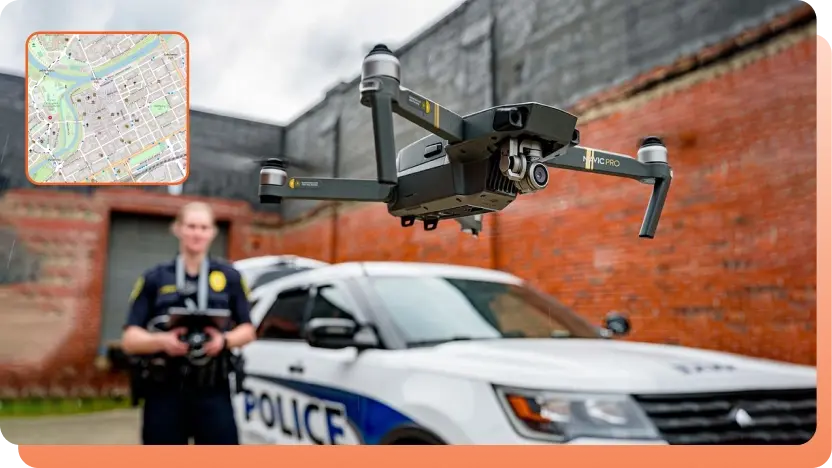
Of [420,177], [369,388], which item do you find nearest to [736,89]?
[420,177]

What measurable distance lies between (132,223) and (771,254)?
1810 mm

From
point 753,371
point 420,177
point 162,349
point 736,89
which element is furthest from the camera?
point 736,89

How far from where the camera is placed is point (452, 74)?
7.27 feet

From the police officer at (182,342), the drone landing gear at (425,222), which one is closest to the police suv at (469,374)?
the police officer at (182,342)

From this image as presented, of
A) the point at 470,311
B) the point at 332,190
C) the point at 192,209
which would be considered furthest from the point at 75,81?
the point at 470,311

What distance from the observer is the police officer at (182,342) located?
1851mm

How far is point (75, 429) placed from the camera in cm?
202

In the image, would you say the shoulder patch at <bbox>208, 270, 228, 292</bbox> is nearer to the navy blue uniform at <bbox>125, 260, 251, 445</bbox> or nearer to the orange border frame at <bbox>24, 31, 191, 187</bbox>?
the navy blue uniform at <bbox>125, 260, 251, 445</bbox>

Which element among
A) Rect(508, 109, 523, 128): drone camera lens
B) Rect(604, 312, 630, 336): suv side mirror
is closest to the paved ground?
Rect(508, 109, 523, 128): drone camera lens

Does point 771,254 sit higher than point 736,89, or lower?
lower

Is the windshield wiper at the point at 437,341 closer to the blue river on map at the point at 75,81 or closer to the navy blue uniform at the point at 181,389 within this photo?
the navy blue uniform at the point at 181,389

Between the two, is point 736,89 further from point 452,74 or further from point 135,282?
point 135,282

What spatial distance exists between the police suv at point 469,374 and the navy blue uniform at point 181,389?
0.09 metres
